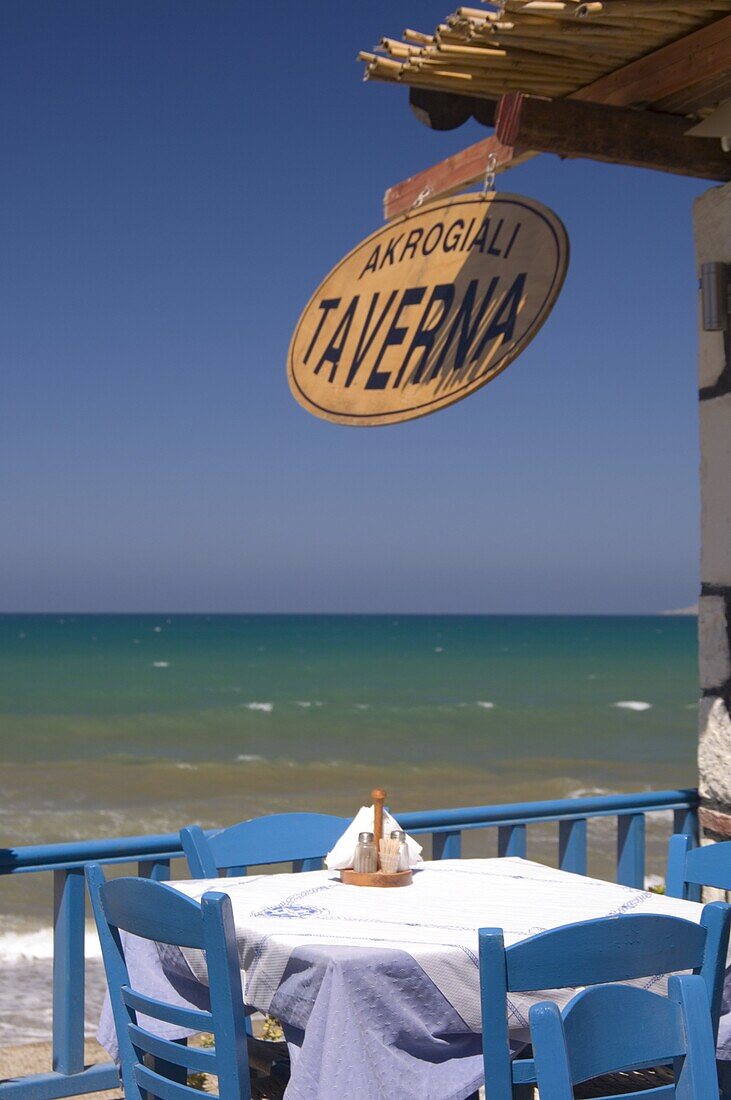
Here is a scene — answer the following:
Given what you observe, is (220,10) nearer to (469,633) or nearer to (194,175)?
(194,175)

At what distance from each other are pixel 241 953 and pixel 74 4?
25.3 m

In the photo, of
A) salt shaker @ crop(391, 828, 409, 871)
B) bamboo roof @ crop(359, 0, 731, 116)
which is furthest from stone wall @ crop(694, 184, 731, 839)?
salt shaker @ crop(391, 828, 409, 871)

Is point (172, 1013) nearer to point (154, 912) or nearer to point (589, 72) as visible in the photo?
point (154, 912)

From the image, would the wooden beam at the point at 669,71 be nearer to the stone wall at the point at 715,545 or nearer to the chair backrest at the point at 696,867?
the stone wall at the point at 715,545

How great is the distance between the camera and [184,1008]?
7.11 ft

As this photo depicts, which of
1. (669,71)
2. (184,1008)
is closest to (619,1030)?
(184,1008)

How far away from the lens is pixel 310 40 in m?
19.3

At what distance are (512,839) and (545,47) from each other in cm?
214

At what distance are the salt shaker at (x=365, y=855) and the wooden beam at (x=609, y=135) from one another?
5.99ft

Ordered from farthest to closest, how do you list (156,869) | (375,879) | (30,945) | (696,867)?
(30,945), (156,869), (696,867), (375,879)

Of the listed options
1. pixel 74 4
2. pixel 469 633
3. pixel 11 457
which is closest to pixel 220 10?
pixel 74 4

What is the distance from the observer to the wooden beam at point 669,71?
3326 millimetres

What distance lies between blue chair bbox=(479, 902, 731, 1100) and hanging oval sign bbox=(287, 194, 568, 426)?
159cm

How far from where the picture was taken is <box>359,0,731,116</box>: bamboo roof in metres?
3.17
